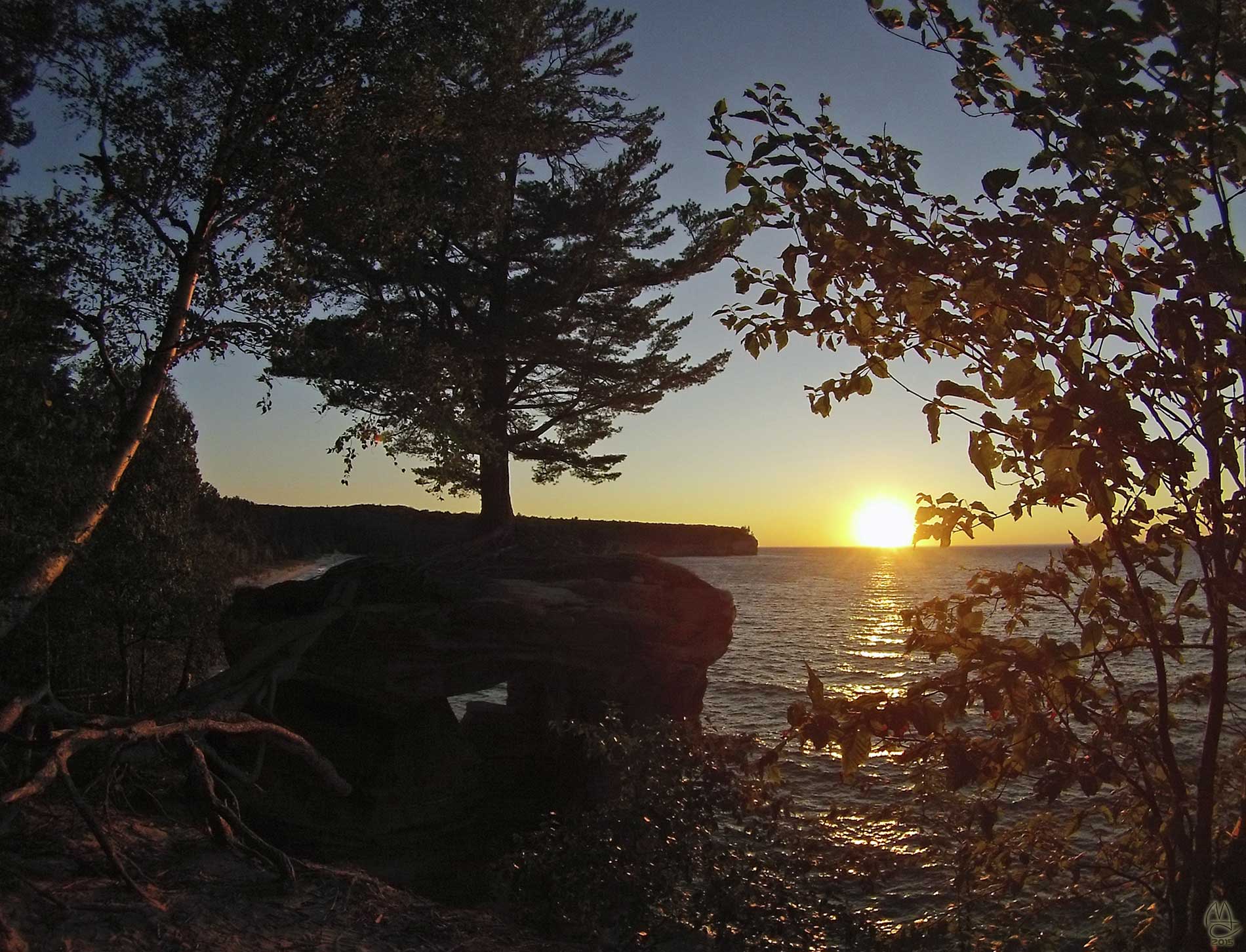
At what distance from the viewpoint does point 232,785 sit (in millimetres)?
12125

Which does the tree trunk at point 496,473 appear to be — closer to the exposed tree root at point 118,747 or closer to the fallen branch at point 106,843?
the exposed tree root at point 118,747

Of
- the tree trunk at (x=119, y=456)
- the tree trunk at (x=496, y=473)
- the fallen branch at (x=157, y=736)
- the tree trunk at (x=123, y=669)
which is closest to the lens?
the fallen branch at (x=157, y=736)

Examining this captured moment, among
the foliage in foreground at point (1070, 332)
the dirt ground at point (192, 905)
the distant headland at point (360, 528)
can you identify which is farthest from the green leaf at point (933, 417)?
the distant headland at point (360, 528)

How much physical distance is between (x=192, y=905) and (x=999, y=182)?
276 inches

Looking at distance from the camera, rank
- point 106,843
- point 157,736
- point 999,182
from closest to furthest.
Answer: point 999,182, point 106,843, point 157,736

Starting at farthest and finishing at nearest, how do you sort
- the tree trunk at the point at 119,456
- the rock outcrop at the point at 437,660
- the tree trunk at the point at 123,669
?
the rock outcrop at the point at 437,660, the tree trunk at the point at 123,669, the tree trunk at the point at 119,456

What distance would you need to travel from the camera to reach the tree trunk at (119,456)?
8.88m

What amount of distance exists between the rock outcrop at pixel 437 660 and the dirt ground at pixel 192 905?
415 cm

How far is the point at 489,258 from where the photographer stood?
60.0ft

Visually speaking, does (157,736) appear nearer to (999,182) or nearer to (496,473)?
(999,182)

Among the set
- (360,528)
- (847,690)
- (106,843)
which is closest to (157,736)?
(106,843)

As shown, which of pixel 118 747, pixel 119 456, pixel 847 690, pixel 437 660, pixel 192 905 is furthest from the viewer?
pixel 437 660

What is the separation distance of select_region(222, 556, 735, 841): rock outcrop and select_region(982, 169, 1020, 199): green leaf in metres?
10.6

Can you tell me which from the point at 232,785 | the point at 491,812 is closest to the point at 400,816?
the point at 491,812
